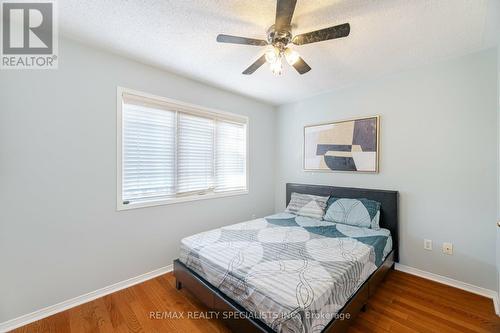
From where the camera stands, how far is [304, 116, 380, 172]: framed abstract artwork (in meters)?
2.84

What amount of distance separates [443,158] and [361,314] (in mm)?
1905

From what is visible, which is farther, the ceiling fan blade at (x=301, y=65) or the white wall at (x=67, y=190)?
the ceiling fan blade at (x=301, y=65)

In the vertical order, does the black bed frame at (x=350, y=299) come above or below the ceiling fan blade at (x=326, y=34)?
below

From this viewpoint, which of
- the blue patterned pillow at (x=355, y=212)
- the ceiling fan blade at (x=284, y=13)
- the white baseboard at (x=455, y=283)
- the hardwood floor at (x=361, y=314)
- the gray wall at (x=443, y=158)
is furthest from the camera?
the blue patterned pillow at (x=355, y=212)

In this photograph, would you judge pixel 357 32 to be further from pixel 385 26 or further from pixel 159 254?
pixel 159 254

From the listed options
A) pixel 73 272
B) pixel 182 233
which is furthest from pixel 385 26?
pixel 73 272

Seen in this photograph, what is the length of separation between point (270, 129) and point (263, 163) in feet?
2.26

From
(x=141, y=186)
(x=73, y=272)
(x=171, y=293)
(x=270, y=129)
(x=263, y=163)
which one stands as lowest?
(x=171, y=293)

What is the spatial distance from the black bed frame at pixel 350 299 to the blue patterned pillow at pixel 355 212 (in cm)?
15

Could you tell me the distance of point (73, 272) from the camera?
6.44 ft

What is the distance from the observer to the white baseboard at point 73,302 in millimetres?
1688

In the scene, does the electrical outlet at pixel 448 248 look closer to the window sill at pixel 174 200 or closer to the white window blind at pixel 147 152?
the window sill at pixel 174 200

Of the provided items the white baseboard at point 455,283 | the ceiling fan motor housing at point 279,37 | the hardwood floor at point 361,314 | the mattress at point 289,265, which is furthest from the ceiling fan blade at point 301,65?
the white baseboard at point 455,283

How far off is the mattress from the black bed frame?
44mm
